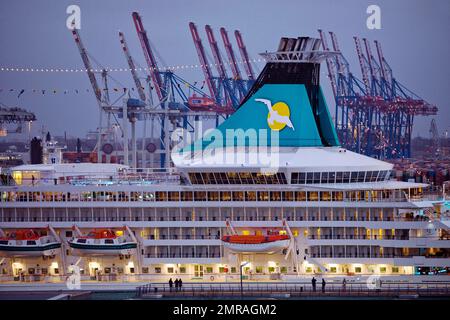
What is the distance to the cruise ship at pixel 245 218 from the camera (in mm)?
26625

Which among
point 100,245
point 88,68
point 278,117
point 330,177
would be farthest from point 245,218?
point 88,68

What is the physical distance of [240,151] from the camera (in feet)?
93.9

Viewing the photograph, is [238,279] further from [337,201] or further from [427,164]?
[427,164]

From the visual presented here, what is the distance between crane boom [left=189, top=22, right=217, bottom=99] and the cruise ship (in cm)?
3805

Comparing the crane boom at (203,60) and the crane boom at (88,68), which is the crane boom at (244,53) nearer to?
the crane boom at (203,60)

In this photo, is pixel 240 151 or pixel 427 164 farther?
pixel 427 164

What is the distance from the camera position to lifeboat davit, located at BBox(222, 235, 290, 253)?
26453 mm

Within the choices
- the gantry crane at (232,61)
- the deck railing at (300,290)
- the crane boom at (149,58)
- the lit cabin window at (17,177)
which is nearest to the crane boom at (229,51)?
the gantry crane at (232,61)

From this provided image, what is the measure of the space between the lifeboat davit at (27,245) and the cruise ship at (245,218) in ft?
0.11
